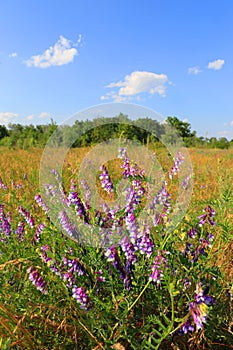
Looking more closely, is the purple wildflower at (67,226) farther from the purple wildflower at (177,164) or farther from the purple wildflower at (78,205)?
the purple wildflower at (177,164)

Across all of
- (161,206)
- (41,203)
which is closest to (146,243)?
(161,206)

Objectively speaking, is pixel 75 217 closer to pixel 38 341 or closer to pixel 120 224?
pixel 120 224

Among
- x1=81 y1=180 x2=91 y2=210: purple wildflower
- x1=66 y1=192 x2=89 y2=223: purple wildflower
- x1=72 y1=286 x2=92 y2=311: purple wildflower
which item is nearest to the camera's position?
x1=72 y1=286 x2=92 y2=311: purple wildflower

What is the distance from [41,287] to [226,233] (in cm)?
94

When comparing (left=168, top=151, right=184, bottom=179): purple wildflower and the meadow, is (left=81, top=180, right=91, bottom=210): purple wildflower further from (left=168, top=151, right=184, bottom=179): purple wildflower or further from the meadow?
(left=168, top=151, right=184, bottom=179): purple wildflower

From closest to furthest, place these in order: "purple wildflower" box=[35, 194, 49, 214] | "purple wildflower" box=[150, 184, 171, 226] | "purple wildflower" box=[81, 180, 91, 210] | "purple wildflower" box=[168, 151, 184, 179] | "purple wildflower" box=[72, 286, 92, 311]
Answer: "purple wildflower" box=[72, 286, 92, 311], "purple wildflower" box=[150, 184, 171, 226], "purple wildflower" box=[81, 180, 91, 210], "purple wildflower" box=[168, 151, 184, 179], "purple wildflower" box=[35, 194, 49, 214]

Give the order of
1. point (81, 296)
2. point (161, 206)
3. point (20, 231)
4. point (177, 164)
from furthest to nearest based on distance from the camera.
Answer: point (20, 231) < point (177, 164) < point (161, 206) < point (81, 296)

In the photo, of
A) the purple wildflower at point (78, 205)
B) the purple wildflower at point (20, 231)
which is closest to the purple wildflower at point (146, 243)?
the purple wildflower at point (78, 205)

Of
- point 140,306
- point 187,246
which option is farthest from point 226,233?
point 140,306

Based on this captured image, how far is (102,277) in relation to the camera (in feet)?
5.73

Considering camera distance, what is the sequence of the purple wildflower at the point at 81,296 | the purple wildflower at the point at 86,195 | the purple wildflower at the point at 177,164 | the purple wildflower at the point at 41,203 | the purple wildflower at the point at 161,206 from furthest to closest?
the purple wildflower at the point at 41,203 → the purple wildflower at the point at 177,164 → the purple wildflower at the point at 86,195 → the purple wildflower at the point at 161,206 → the purple wildflower at the point at 81,296

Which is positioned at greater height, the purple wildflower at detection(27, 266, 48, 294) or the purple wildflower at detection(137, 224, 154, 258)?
the purple wildflower at detection(137, 224, 154, 258)

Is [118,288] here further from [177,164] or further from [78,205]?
[177,164]

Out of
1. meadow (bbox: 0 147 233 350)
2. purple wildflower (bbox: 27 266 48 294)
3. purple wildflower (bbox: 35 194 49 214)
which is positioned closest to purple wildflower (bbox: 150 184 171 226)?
meadow (bbox: 0 147 233 350)
